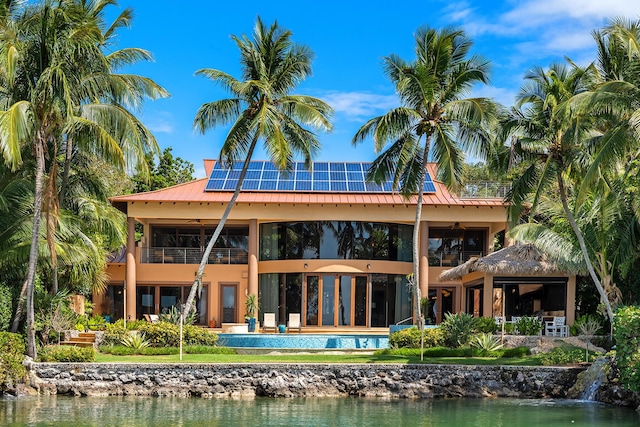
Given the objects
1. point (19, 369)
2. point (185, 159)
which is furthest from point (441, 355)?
point (185, 159)

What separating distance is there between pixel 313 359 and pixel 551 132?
31.3 feet

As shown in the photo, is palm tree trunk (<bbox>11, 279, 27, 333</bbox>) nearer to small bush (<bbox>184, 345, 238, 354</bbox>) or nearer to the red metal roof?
small bush (<bbox>184, 345, 238, 354</bbox>)

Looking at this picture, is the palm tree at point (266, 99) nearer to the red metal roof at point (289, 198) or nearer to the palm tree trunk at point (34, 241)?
the red metal roof at point (289, 198)

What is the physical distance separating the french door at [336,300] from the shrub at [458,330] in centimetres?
949

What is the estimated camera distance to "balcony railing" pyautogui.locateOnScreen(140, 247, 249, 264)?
34.1 metres

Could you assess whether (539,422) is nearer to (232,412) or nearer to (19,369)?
(232,412)

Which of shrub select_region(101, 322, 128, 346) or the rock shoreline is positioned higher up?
shrub select_region(101, 322, 128, 346)

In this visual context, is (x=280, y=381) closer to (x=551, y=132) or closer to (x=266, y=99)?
(x=551, y=132)

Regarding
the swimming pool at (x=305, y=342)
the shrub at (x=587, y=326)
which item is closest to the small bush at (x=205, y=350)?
the swimming pool at (x=305, y=342)

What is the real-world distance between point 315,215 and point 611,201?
A: 1493 centimetres

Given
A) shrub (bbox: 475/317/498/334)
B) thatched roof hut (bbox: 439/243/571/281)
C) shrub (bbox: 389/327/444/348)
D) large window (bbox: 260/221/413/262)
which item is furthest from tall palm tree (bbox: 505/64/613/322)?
large window (bbox: 260/221/413/262)

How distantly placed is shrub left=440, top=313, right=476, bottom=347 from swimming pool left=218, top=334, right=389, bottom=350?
297 cm

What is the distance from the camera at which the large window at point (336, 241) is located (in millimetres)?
33188

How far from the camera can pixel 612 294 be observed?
941 inches
